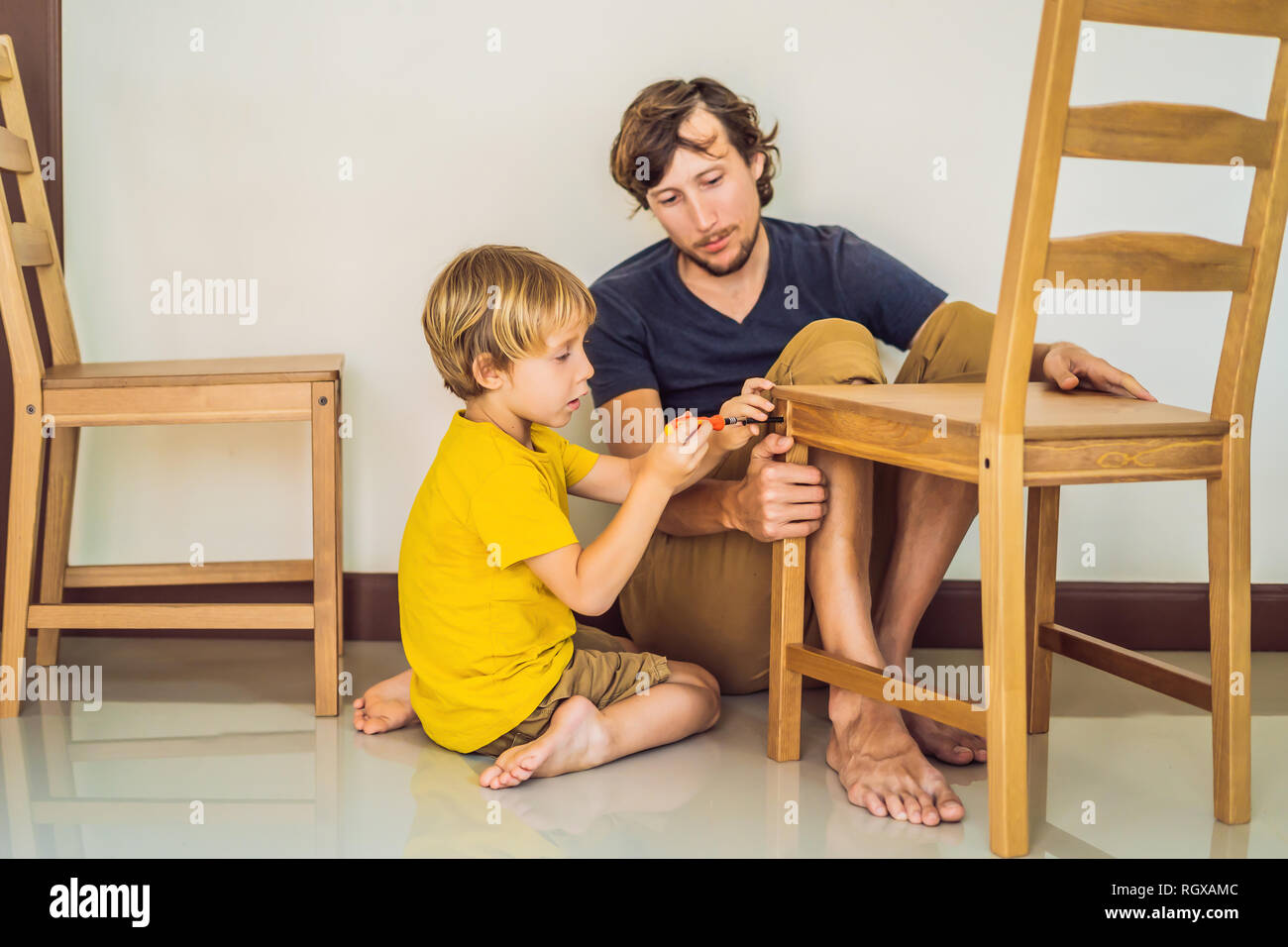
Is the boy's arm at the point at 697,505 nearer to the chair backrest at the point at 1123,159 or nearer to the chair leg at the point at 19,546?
the chair backrest at the point at 1123,159

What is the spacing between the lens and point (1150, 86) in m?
2.08

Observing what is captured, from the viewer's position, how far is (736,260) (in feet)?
6.24

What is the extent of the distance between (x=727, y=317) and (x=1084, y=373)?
0.64 metres

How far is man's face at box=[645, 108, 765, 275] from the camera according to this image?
182cm

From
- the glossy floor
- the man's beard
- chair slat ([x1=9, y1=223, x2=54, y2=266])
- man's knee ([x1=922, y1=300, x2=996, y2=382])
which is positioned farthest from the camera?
the man's beard

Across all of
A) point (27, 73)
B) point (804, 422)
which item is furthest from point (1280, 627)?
point (27, 73)

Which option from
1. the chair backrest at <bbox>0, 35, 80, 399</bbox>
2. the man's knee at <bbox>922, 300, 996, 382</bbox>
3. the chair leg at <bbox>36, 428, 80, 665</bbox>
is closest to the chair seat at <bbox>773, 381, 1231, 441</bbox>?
the man's knee at <bbox>922, 300, 996, 382</bbox>

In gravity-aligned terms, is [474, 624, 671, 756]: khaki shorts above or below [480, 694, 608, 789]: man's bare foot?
above

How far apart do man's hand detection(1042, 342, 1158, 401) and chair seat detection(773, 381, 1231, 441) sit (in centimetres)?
1

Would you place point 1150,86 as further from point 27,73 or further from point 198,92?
point 27,73

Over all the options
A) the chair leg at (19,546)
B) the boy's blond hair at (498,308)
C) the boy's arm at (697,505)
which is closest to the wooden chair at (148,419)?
the chair leg at (19,546)

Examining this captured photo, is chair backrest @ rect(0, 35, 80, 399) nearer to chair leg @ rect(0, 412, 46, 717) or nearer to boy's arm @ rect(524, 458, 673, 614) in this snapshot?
chair leg @ rect(0, 412, 46, 717)

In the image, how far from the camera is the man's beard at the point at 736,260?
6.22 feet

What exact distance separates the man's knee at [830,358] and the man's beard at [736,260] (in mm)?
319
